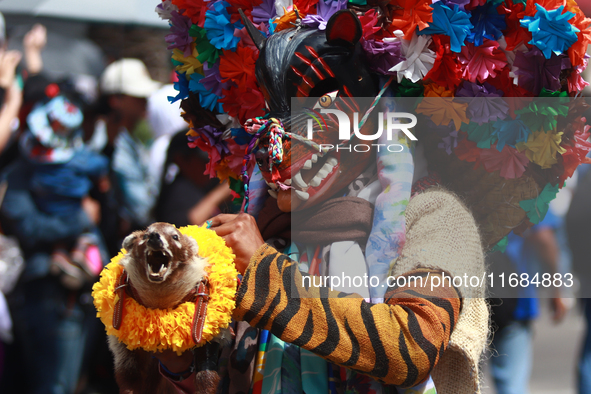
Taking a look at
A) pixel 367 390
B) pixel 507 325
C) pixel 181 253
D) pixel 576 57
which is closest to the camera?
pixel 181 253

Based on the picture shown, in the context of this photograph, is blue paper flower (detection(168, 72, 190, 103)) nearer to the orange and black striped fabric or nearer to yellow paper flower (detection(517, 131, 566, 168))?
the orange and black striped fabric

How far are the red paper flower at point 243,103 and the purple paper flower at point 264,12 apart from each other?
10.1 inches

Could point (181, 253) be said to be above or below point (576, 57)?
below

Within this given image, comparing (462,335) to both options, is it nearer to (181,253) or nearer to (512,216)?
(512,216)

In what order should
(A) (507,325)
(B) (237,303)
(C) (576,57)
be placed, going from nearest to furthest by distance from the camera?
(B) (237,303)
(C) (576,57)
(A) (507,325)

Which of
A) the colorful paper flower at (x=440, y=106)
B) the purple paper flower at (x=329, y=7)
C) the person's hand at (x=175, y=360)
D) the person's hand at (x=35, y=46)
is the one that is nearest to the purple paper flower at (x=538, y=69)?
the colorful paper flower at (x=440, y=106)

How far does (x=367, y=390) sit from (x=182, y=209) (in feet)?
9.26

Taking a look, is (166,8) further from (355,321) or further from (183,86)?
(355,321)

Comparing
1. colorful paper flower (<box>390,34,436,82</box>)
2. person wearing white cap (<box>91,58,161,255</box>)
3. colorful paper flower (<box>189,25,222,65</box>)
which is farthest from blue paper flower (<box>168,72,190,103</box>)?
person wearing white cap (<box>91,58,161,255</box>)

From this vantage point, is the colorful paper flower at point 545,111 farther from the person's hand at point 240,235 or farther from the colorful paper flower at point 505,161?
the person's hand at point 240,235

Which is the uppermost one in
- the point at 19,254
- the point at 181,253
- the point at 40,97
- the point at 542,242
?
the point at 181,253

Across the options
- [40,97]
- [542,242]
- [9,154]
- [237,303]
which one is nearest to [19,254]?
[9,154]

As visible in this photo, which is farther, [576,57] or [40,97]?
[40,97]

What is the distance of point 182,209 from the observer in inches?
165
